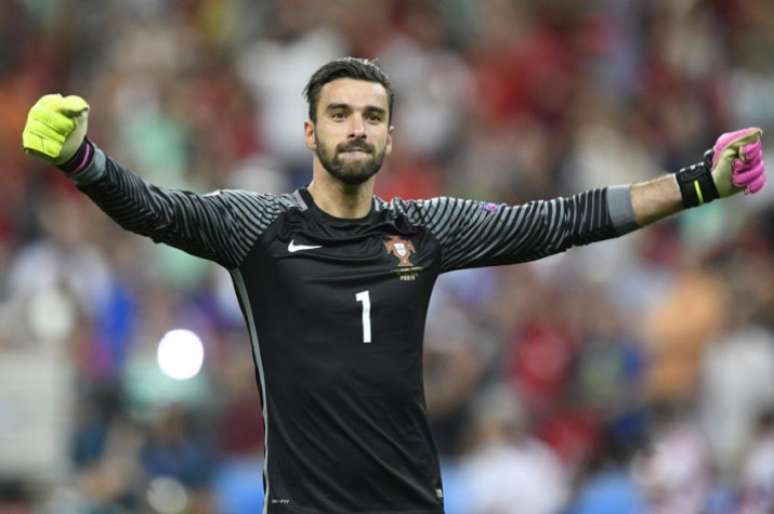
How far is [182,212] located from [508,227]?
3.90 feet

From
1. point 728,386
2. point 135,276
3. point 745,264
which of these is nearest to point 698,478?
point 728,386

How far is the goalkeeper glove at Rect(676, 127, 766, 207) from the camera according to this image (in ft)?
22.7

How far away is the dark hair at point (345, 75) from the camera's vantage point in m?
6.84

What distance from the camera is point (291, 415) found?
21.6ft

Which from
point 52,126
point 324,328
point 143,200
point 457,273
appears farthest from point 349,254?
point 457,273

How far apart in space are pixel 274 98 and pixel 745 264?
13.0ft

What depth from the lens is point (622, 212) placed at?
700 centimetres

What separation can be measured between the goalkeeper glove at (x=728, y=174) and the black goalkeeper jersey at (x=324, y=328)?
3.01 feet

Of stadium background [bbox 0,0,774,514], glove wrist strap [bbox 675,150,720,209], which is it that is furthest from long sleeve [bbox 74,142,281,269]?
stadium background [bbox 0,0,774,514]

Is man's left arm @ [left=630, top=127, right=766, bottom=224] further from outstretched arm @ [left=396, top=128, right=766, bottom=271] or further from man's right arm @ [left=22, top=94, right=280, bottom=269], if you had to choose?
man's right arm @ [left=22, top=94, right=280, bottom=269]

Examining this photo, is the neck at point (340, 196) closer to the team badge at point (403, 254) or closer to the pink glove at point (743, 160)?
the team badge at point (403, 254)

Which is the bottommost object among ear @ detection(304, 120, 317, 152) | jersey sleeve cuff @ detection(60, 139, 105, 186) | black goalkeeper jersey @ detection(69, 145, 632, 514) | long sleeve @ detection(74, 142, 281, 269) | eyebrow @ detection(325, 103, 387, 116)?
black goalkeeper jersey @ detection(69, 145, 632, 514)

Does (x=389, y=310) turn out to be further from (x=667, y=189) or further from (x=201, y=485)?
(x=201, y=485)

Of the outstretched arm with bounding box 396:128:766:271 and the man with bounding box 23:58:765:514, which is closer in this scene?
the man with bounding box 23:58:765:514
